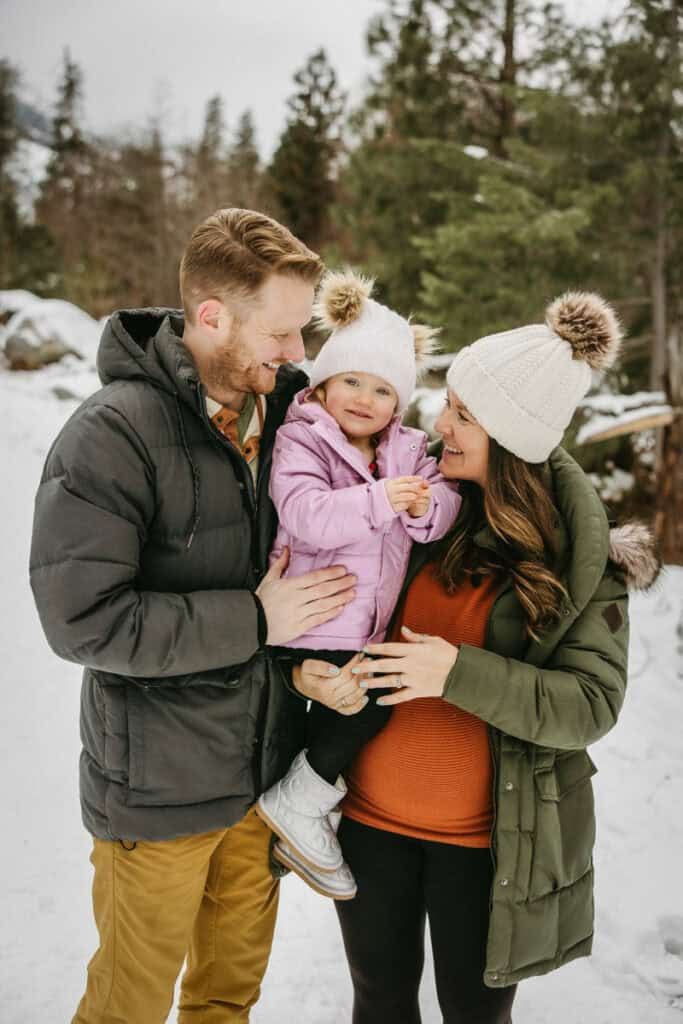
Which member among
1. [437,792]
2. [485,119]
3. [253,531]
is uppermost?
[485,119]

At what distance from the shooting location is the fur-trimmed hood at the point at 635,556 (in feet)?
5.90

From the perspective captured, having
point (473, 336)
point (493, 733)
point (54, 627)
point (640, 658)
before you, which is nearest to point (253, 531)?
point (54, 627)

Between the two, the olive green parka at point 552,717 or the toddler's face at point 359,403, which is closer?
the olive green parka at point 552,717

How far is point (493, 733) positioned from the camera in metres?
1.79

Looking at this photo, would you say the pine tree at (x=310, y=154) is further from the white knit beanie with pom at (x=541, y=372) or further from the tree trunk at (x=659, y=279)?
the white knit beanie with pom at (x=541, y=372)

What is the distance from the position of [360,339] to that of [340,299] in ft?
0.50

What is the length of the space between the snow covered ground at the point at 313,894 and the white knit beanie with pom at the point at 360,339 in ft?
3.34

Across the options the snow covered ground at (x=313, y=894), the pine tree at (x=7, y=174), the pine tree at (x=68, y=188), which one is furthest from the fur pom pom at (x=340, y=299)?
the pine tree at (x=7, y=174)

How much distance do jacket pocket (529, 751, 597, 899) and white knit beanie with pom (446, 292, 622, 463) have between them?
805 mm

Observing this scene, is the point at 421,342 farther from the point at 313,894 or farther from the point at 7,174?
the point at 7,174

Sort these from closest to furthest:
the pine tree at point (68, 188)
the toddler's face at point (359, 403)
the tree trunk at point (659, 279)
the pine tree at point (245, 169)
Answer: the toddler's face at point (359, 403), the tree trunk at point (659, 279), the pine tree at point (245, 169), the pine tree at point (68, 188)

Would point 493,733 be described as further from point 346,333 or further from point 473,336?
point 473,336

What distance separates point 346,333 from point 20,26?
28.6 meters

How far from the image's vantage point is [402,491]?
180cm
